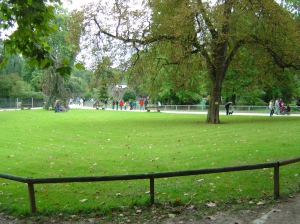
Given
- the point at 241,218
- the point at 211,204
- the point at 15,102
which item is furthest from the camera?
the point at 15,102

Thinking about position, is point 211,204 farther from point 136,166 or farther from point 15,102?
point 15,102

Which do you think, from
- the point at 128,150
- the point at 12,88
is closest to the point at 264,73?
the point at 128,150

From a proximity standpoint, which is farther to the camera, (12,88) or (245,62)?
(12,88)

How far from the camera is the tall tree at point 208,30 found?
2025 centimetres

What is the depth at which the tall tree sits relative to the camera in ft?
66.4

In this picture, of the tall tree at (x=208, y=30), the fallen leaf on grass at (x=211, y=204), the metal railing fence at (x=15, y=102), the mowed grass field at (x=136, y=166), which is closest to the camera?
the fallen leaf on grass at (x=211, y=204)

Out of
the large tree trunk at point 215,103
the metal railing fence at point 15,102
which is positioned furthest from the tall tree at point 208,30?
the metal railing fence at point 15,102

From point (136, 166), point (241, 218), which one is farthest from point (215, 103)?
point (241, 218)

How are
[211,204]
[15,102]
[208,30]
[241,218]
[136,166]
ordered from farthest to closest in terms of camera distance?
1. [15,102]
2. [208,30]
3. [136,166]
4. [211,204]
5. [241,218]

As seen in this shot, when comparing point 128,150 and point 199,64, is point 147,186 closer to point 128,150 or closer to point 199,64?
point 128,150

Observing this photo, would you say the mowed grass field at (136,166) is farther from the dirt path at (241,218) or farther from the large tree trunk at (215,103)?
the large tree trunk at (215,103)

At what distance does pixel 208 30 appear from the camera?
22.8m

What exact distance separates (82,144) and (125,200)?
842cm

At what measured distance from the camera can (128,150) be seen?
12.9m
